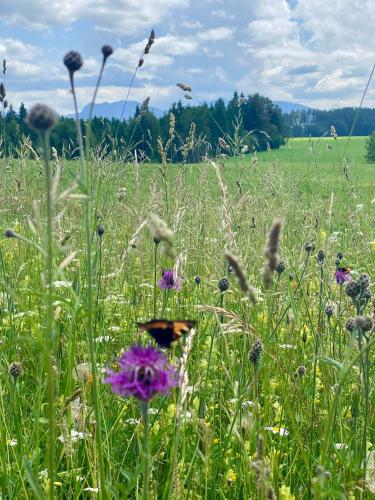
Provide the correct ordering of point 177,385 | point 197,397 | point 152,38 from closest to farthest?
point 177,385
point 197,397
point 152,38

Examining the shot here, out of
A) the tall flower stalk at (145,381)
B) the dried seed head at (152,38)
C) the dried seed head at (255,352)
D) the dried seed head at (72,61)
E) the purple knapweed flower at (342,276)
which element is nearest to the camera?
the tall flower stalk at (145,381)

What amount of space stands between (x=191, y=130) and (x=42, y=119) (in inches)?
128

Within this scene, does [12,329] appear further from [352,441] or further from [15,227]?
[15,227]

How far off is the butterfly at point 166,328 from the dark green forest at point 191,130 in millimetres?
361

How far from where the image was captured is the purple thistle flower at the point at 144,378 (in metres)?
0.88

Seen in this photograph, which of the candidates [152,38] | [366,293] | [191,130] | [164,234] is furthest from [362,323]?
[191,130]

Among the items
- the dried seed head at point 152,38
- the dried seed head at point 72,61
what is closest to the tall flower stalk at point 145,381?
the dried seed head at point 72,61

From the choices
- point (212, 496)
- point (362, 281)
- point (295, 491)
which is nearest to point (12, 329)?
point (212, 496)

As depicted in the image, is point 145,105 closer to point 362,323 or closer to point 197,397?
point 197,397

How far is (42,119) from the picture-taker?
2.55 feet

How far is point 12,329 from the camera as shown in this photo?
2.23 metres

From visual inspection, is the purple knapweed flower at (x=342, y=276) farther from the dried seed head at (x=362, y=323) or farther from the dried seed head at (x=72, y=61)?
the dried seed head at (x=72, y=61)

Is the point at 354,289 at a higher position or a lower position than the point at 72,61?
lower

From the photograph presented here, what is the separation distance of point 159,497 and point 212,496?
15cm
